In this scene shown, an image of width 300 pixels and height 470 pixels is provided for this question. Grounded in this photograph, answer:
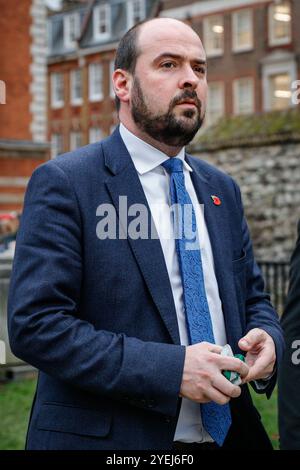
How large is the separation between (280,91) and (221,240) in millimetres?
32967

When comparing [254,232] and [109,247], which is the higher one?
[109,247]

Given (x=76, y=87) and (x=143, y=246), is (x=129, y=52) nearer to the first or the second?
(x=143, y=246)

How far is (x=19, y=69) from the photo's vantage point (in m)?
21.5

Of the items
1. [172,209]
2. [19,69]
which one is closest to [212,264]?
[172,209]

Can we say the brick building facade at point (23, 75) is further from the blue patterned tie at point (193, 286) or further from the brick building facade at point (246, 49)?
the blue patterned tie at point (193, 286)

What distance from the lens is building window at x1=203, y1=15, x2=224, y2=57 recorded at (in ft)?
118

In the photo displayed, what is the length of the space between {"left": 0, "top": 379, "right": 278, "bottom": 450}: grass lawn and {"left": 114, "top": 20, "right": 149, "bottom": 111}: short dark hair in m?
3.90

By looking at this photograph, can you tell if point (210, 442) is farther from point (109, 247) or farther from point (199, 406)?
point (109, 247)

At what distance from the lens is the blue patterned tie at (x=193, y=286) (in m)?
2.47

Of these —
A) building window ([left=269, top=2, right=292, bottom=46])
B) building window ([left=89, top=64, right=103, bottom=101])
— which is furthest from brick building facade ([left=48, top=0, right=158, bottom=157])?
building window ([left=269, top=2, right=292, bottom=46])

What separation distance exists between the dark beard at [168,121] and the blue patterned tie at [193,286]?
12 centimetres

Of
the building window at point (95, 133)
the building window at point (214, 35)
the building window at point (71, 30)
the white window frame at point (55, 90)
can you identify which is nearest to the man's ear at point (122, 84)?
the building window at point (214, 35)

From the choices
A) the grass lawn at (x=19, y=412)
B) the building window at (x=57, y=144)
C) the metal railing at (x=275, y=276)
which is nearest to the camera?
the grass lawn at (x=19, y=412)

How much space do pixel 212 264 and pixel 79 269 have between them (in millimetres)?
518
